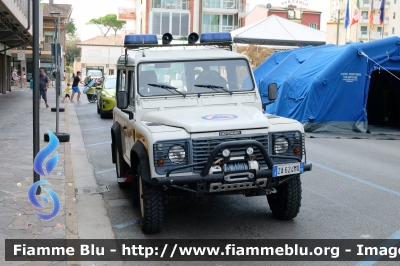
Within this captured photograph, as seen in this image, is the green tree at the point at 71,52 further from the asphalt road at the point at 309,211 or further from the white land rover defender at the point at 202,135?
the white land rover defender at the point at 202,135

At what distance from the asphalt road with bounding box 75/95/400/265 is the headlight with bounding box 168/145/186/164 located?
975 millimetres

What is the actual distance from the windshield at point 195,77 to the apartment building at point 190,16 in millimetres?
51916

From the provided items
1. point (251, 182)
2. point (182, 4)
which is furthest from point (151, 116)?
point (182, 4)

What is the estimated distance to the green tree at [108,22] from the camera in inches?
4532

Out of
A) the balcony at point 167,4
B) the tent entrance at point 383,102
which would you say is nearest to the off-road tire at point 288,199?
the tent entrance at point 383,102

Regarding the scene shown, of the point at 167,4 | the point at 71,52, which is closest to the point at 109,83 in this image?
the point at 167,4

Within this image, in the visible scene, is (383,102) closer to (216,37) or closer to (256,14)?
(216,37)

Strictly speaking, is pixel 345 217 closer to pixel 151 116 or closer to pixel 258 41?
pixel 151 116

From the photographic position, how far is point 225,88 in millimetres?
7723

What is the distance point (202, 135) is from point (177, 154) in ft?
1.09

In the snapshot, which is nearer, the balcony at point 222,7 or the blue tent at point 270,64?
the blue tent at point 270,64

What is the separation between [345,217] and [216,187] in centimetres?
212

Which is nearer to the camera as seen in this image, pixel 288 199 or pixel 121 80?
pixel 288 199

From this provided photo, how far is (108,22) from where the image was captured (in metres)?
116
